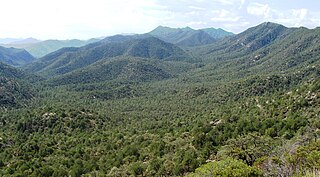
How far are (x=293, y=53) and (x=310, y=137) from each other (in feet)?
532

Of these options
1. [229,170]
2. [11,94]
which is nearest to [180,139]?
[229,170]

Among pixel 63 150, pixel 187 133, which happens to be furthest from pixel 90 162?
pixel 187 133

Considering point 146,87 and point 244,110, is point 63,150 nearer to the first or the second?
point 244,110

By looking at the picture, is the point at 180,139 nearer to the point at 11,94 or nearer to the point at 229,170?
the point at 229,170

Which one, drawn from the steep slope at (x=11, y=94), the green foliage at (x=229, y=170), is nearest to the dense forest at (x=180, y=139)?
the green foliage at (x=229, y=170)

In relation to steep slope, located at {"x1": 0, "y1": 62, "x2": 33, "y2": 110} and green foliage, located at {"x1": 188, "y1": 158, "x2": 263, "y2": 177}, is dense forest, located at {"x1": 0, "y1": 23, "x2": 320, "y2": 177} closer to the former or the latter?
green foliage, located at {"x1": 188, "y1": 158, "x2": 263, "y2": 177}

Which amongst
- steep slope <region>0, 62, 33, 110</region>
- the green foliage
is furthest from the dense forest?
steep slope <region>0, 62, 33, 110</region>

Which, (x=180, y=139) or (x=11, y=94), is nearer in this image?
(x=180, y=139)

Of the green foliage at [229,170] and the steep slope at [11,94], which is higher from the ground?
the green foliage at [229,170]

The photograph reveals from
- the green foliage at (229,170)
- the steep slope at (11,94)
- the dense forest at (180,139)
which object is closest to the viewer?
the green foliage at (229,170)

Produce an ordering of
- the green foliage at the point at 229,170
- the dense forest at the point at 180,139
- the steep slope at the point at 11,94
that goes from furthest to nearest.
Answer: the steep slope at the point at 11,94, the dense forest at the point at 180,139, the green foliage at the point at 229,170

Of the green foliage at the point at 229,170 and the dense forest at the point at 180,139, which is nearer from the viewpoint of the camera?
the green foliage at the point at 229,170

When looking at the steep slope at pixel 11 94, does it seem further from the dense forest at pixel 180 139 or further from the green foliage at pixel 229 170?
the green foliage at pixel 229 170

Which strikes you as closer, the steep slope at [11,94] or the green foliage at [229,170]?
the green foliage at [229,170]
